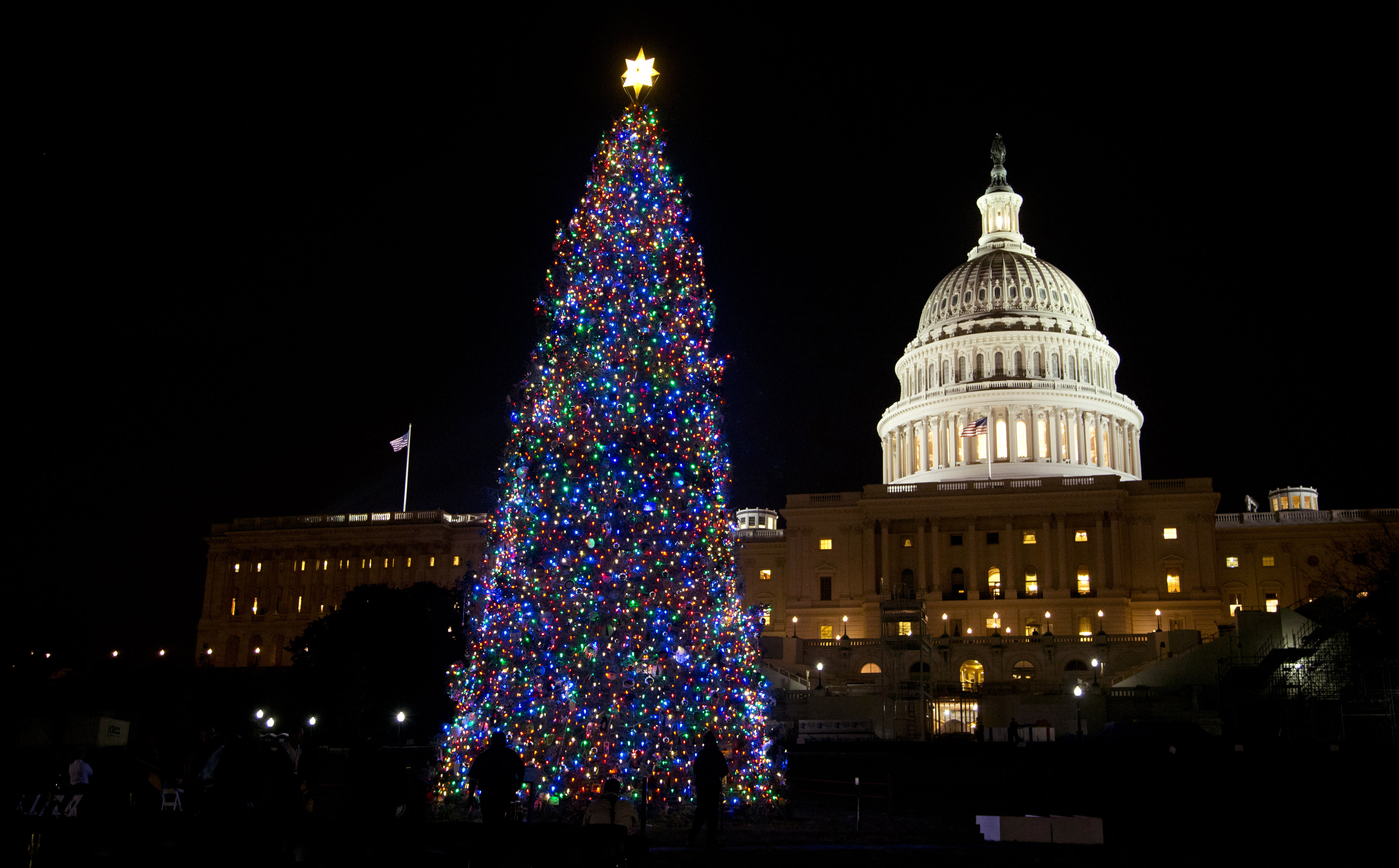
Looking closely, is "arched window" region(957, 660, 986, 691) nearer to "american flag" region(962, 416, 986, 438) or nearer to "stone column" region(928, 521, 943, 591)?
"stone column" region(928, 521, 943, 591)

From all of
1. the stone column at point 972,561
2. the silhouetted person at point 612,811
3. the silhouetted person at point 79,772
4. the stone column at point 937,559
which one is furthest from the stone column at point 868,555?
the silhouetted person at point 612,811

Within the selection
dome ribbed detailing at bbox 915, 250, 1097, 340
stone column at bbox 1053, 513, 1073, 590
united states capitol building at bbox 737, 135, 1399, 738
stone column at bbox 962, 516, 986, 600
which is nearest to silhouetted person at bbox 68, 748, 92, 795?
united states capitol building at bbox 737, 135, 1399, 738

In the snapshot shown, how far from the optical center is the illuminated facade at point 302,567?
111750mm

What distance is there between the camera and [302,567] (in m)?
115

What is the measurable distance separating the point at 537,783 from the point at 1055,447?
91116 mm

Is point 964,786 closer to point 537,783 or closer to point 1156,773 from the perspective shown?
point 1156,773

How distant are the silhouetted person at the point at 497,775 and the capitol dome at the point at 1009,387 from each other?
280 ft

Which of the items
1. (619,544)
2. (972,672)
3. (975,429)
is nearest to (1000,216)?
(975,429)

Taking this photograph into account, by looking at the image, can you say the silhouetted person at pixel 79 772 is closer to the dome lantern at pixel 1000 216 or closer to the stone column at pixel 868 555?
the stone column at pixel 868 555

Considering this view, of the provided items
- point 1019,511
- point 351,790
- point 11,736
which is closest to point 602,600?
point 351,790

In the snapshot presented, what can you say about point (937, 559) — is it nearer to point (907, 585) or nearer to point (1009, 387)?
point (907, 585)

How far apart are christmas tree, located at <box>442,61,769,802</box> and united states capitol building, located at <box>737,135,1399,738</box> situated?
121ft

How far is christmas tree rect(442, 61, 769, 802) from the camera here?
23.8 metres

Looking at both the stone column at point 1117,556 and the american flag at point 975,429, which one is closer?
the stone column at point 1117,556
